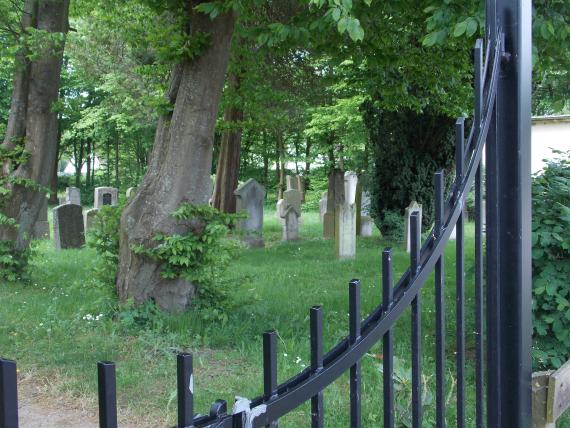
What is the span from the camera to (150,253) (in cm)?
672

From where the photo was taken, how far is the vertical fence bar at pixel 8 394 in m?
0.97

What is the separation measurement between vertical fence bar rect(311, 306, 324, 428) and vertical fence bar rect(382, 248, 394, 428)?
0.26 m

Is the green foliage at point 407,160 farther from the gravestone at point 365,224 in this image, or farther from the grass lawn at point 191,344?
the grass lawn at point 191,344

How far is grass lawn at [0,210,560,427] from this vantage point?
15.7 ft

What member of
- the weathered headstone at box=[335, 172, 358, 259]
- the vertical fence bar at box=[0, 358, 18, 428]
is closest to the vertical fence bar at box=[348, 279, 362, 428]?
the vertical fence bar at box=[0, 358, 18, 428]

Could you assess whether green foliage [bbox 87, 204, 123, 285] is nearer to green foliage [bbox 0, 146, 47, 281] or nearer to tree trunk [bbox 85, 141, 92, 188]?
green foliage [bbox 0, 146, 47, 281]

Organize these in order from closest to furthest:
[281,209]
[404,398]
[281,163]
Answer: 1. [404,398]
2. [281,209]
3. [281,163]

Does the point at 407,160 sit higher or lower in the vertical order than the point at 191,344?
higher

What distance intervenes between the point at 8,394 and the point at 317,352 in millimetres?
687

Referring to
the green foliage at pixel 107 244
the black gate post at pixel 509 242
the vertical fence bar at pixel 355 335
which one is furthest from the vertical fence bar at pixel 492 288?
the green foliage at pixel 107 244

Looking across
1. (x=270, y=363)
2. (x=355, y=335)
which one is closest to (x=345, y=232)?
(x=355, y=335)

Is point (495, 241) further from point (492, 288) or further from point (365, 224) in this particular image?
point (365, 224)

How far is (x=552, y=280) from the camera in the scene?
4.95 meters

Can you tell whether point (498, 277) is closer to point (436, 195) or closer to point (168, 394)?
point (436, 195)
